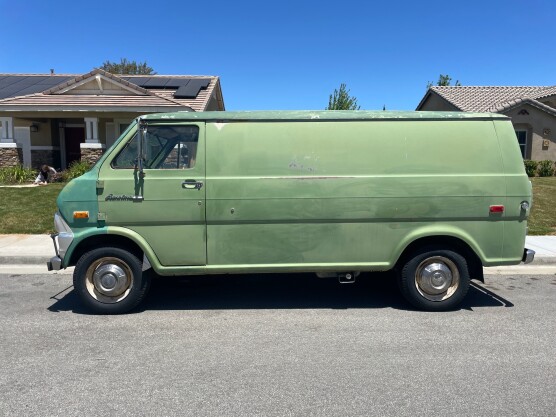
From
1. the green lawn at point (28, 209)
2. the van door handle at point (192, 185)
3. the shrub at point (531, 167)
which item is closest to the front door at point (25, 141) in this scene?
the green lawn at point (28, 209)

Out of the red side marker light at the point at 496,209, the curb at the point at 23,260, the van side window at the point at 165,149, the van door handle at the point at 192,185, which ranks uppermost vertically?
the van side window at the point at 165,149

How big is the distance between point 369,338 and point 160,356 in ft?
6.54

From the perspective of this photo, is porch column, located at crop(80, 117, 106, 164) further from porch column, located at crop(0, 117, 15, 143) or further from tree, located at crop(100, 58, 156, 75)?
tree, located at crop(100, 58, 156, 75)

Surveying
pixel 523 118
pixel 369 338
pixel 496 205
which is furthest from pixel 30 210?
pixel 523 118

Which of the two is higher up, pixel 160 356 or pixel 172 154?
pixel 172 154

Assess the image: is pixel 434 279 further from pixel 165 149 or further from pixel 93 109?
pixel 93 109

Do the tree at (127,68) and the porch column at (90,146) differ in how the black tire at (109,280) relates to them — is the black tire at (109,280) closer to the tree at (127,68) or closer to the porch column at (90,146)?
the porch column at (90,146)

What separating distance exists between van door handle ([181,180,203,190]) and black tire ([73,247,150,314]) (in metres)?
0.99

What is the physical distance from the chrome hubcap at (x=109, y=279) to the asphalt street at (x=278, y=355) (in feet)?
0.83

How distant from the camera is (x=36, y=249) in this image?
8.01 m

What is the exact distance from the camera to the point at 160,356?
398 centimetres

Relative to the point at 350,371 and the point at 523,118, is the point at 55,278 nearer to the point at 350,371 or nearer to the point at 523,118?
the point at 350,371

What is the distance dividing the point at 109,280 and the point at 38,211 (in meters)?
7.29

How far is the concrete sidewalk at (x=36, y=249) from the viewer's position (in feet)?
24.6
